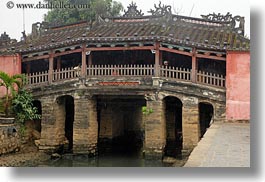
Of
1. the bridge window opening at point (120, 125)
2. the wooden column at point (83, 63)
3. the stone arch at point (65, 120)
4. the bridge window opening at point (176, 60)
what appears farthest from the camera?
the bridge window opening at point (120, 125)

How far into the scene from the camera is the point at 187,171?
22.3 feet

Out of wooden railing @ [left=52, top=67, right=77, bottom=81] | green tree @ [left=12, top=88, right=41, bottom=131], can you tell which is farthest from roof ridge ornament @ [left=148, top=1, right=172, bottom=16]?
green tree @ [left=12, top=88, right=41, bottom=131]

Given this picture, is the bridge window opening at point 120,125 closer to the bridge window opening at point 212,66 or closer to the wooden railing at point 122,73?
the wooden railing at point 122,73

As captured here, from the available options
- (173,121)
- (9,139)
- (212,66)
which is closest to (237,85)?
(212,66)

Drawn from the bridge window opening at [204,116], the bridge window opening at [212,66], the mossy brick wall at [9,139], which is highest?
the bridge window opening at [212,66]

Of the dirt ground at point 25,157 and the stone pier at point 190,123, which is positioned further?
the stone pier at point 190,123

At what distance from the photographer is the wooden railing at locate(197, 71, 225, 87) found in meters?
9.99

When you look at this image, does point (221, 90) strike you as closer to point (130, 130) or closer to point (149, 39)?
point (149, 39)

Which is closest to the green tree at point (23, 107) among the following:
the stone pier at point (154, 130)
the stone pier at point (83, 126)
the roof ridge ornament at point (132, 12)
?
the stone pier at point (83, 126)

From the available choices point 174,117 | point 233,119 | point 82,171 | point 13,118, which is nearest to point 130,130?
point 174,117

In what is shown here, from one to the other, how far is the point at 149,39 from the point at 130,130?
5482 millimetres

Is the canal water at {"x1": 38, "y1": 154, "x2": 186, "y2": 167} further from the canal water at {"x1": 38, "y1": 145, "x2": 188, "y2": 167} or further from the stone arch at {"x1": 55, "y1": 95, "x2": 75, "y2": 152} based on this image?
the stone arch at {"x1": 55, "y1": 95, "x2": 75, "y2": 152}

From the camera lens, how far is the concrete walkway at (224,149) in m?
6.63

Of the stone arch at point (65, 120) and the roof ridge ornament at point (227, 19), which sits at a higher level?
the roof ridge ornament at point (227, 19)
